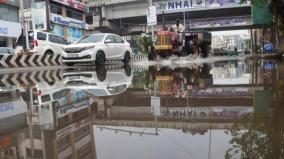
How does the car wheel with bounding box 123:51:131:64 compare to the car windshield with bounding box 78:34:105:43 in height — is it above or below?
below

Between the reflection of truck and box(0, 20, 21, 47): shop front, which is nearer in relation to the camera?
the reflection of truck

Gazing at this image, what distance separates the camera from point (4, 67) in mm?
17438

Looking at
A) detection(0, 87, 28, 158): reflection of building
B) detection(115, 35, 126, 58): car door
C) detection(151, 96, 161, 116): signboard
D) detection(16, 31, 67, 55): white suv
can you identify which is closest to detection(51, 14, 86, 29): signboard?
detection(16, 31, 67, 55): white suv

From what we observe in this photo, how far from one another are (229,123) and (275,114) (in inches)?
22.4

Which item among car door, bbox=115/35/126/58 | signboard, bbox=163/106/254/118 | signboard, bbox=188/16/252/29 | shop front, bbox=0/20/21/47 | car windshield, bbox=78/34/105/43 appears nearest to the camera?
signboard, bbox=163/106/254/118

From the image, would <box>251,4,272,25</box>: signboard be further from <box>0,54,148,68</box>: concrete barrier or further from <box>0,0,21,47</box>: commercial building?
<box>0,0,21,47</box>: commercial building

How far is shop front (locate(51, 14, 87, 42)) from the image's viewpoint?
5153 cm

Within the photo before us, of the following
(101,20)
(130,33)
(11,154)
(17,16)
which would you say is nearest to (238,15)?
(130,33)

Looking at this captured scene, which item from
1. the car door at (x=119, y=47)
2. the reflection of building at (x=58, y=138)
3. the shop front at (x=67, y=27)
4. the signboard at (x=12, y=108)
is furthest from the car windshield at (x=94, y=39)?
the shop front at (x=67, y=27)

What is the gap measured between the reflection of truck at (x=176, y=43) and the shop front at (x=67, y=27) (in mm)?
26589

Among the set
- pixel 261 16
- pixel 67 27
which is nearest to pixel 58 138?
pixel 261 16

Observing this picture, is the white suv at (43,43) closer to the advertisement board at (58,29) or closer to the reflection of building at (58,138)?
the reflection of building at (58,138)

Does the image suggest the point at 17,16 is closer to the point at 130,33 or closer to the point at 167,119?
the point at 130,33

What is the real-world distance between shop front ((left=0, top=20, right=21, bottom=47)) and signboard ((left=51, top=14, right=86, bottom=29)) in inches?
230
